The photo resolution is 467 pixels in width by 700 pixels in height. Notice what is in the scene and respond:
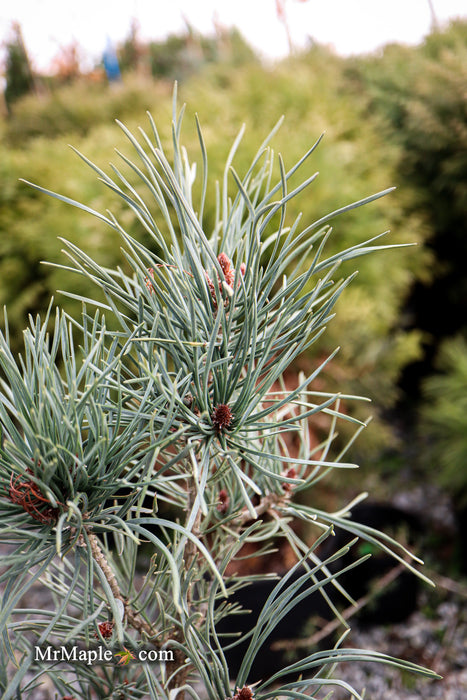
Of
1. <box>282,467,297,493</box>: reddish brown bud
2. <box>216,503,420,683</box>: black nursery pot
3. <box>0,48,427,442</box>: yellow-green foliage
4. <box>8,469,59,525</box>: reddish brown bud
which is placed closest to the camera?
<box>8,469,59,525</box>: reddish brown bud

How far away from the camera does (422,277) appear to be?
1.50m

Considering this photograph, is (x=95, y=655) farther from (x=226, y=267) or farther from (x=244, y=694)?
(x=226, y=267)

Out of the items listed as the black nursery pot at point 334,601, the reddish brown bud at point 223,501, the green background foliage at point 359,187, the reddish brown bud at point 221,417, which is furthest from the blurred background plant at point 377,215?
the reddish brown bud at point 221,417

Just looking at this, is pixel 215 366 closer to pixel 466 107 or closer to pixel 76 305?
pixel 76 305

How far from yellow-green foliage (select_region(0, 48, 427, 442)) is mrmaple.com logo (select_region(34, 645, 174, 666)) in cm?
86

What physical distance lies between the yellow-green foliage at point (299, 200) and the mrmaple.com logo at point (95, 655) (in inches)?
34.0

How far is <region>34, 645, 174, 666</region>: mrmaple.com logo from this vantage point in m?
0.26

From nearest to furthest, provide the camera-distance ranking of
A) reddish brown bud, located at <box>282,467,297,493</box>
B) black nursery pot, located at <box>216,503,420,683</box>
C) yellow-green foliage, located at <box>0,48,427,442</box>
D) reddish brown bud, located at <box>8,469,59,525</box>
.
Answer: reddish brown bud, located at <box>8,469,59,525</box>
reddish brown bud, located at <box>282,467,297,493</box>
black nursery pot, located at <box>216,503,420,683</box>
yellow-green foliage, located at <box>0,48,427,442</box>

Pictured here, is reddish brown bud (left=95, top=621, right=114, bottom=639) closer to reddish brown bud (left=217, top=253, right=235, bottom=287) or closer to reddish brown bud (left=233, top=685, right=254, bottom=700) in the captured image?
reddish brown bud (left=233, top=685, right=254, bottom=700)

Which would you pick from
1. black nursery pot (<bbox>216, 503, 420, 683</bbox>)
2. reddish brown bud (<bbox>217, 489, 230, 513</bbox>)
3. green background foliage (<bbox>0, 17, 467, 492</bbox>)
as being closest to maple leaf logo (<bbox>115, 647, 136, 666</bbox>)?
reddish brown bud (<bbox>217, 489, 230, 513</bbox>)

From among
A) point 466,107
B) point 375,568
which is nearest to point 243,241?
point 375,568

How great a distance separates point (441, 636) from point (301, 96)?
145 centimetres

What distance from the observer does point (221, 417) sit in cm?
26

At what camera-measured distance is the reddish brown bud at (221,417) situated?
0.25 metres
